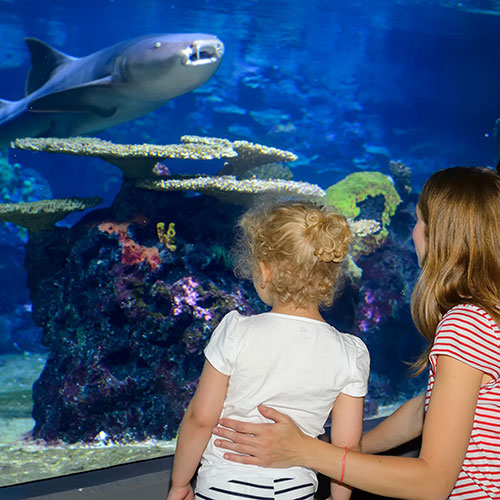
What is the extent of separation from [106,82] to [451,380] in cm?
558

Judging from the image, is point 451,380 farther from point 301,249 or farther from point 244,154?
point 244,154

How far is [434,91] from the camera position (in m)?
27.8

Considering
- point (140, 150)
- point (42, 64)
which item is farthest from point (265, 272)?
point (42, 64)

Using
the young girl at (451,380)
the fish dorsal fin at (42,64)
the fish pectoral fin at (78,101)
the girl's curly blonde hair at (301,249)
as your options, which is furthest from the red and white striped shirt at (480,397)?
the fish dorsal fin at (42,64)

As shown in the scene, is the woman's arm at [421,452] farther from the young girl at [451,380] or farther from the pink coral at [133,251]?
the pink coral at [133,251]

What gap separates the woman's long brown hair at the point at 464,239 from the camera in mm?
1271

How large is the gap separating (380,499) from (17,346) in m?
14.0

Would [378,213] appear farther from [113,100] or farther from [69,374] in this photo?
[69,374]

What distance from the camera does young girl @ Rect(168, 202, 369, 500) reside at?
1.33m

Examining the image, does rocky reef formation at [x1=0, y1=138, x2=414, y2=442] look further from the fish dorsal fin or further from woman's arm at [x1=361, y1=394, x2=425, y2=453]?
woman's arm at [x1=361, y1=394, x2=425, y2=453]

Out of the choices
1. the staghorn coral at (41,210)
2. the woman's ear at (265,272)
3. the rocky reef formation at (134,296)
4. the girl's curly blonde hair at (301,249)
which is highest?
the girl's curly blonde hair at (301,249)

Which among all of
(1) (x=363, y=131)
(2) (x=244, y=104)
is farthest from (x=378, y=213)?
(1) (x=363, y=131)

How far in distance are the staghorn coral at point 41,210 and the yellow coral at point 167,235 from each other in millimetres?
700

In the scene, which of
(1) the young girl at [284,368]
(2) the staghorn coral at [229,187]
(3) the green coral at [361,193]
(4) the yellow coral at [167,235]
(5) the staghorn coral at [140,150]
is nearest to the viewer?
(1) the young girl at [284,368]
